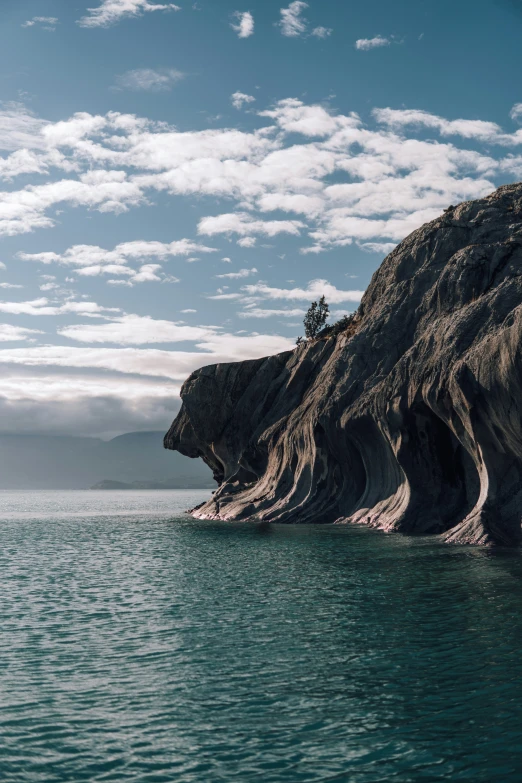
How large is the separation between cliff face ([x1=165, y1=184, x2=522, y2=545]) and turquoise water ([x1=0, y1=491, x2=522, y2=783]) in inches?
432

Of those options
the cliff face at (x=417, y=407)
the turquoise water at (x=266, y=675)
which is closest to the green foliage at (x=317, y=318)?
the cliff face at (x=417, y=407)

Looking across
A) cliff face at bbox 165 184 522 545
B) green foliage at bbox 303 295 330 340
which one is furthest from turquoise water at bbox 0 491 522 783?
green foliage at bbox 303 295 330 340

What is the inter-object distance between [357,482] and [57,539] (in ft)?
93.9

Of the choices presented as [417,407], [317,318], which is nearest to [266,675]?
[417,407]

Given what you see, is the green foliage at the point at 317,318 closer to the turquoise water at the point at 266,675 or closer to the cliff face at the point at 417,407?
the cliff face at the point at 417,407

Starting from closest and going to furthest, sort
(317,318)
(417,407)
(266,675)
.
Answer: (266,675) < (417,407) < (317,318)

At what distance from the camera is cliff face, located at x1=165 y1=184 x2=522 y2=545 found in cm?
4612

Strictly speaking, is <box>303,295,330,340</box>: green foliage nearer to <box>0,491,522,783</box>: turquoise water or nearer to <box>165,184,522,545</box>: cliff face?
<box>165,184,522,545</box>: cliff face

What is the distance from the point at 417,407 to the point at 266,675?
39.0 meters

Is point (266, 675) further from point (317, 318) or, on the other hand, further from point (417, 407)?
point (317, 318)

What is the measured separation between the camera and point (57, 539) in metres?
65.0

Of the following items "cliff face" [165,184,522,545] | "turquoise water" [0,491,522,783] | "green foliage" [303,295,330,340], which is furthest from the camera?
"green foliage" [303,295,330,340]

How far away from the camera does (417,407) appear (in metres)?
55.7

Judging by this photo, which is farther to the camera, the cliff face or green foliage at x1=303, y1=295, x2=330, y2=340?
green foliage at x1=303, y1=295, x2=330, y2=340
